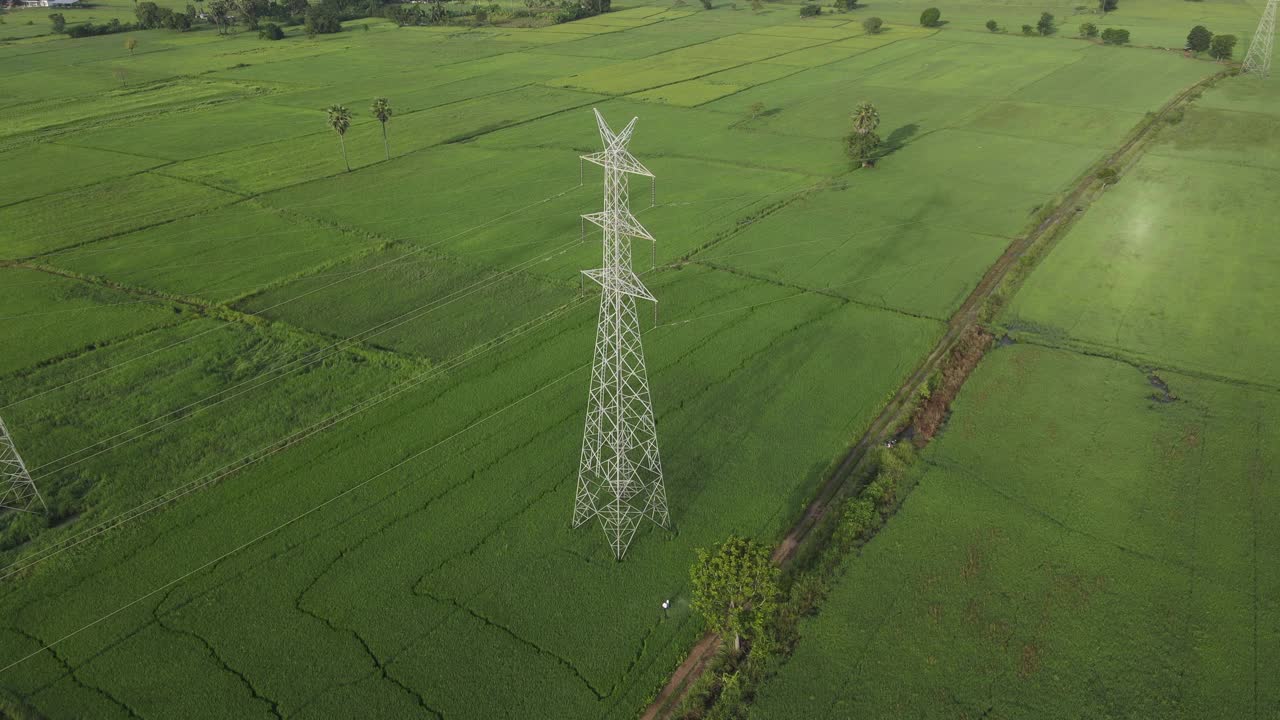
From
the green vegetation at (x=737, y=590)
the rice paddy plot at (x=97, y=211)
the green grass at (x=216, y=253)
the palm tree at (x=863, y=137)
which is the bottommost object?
the green vegetation at (x=737, y=590)

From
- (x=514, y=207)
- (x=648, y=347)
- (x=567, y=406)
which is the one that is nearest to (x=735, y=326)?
(x=648, y=347)

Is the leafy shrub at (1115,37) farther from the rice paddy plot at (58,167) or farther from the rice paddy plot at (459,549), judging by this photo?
the rice paddy plot at (58,167)

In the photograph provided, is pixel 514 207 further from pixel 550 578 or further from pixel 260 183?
pixel 550 578

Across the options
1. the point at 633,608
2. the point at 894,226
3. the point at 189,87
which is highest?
the point at 189,87

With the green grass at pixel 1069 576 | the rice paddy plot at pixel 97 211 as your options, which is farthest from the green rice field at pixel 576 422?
the rice paddy plot at pixel 97 211

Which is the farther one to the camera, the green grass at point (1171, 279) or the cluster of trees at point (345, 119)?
the cluster of trees at point (345, 119)

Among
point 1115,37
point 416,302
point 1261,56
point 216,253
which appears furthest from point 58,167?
point 1261,56
